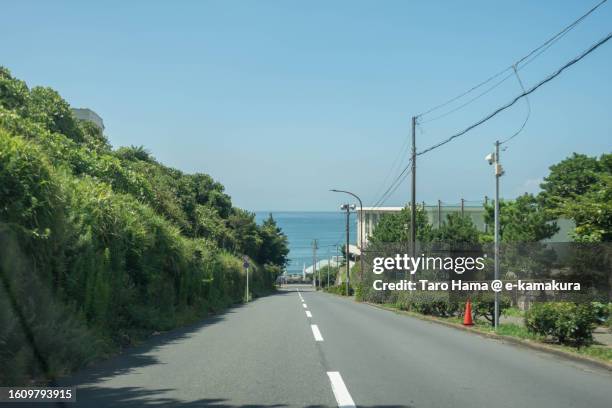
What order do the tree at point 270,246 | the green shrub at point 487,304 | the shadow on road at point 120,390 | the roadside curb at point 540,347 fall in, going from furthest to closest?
1. the tree at point 270,246
2. the green shrub at point 487,304
3. the roadside curb at point 540,347
4. the shadow on road at point 120,390

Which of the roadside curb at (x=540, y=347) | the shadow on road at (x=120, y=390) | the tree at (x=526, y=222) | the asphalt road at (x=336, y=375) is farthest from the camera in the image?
the tree at (x=526, y=222)

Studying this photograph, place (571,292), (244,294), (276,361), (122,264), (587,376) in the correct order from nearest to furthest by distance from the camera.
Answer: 1. (587,376)
2. (276,361)
3. (122,264)
4. (571,292)
5. (244,294)

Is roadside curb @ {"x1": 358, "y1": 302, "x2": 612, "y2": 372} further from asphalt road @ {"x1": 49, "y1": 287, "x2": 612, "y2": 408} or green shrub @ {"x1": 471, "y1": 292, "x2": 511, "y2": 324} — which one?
green shrub @ {"x1": 471, "y1": 292, "x2": 511, "y2": 324}

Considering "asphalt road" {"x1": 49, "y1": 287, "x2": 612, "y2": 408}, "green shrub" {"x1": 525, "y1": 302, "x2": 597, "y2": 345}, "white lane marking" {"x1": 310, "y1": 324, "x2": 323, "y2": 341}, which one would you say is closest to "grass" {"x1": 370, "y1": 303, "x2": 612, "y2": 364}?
"green shrub" {"x1": 525, "y1": 302, "x2": 597, "y2": 345}

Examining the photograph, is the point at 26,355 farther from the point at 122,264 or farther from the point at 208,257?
the point at 208,257

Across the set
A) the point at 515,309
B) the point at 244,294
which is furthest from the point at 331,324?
the point at 244,294

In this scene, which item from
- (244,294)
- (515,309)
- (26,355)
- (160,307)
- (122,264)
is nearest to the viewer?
(26,355)

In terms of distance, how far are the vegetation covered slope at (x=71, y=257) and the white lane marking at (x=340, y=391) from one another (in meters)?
4.13

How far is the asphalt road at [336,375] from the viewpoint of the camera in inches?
290

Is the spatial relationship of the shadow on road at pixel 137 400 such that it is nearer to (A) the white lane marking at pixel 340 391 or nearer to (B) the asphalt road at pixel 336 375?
(B) the asphalt road at pixel 336 375

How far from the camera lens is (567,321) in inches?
507

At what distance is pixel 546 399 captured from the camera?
7547mm

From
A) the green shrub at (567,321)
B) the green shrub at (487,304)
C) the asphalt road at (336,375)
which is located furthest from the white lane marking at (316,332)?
the green shrub at (487,304)

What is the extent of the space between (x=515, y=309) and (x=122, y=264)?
68.0 feet
